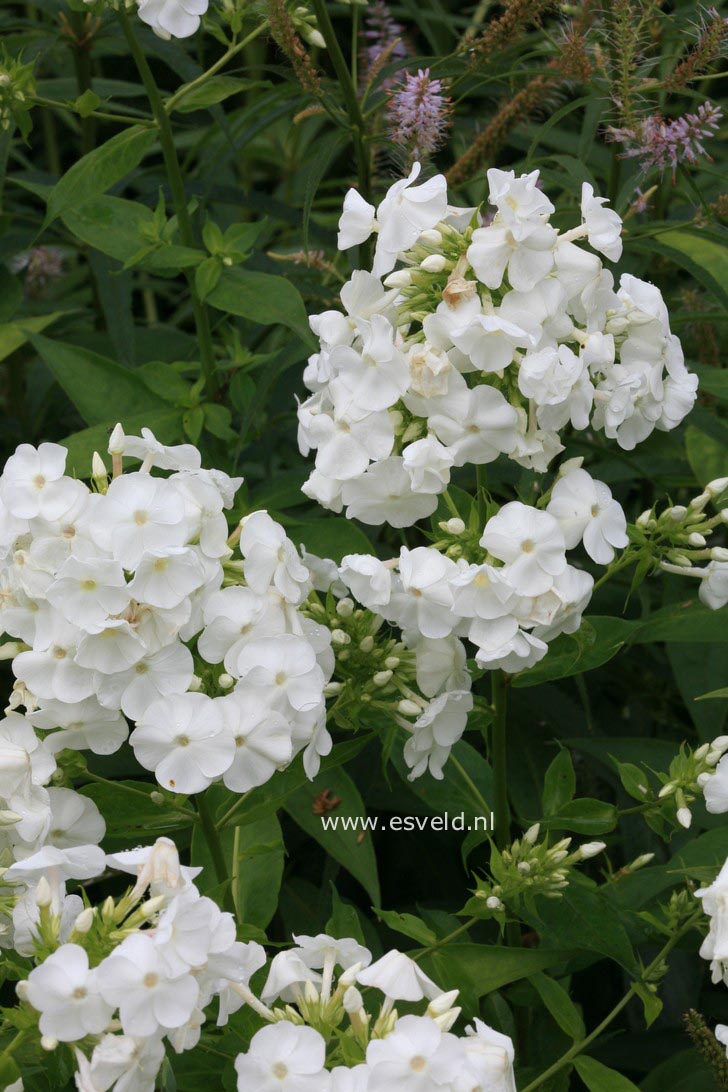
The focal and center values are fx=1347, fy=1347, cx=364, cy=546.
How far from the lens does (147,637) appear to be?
1283 mm

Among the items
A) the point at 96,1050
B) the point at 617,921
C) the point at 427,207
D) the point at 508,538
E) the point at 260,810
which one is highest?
the point at 427,207

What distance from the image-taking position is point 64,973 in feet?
3.36

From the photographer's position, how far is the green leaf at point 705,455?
80.4 inches

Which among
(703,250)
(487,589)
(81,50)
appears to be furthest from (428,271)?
(81,50)

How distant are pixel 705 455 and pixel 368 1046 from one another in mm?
1234

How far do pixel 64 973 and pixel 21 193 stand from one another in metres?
2.41

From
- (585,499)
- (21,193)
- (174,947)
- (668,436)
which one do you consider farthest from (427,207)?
(21,193)

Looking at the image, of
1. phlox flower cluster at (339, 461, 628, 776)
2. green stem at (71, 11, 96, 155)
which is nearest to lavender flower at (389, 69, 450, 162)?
phlox flower cluster at (339, 461, 628, 776)

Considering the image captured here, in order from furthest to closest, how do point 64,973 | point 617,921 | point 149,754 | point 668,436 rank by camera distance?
point 668,436 → point 617,921 → point 149,754 → point 64,973

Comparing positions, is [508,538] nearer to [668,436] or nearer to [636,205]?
[636,205]

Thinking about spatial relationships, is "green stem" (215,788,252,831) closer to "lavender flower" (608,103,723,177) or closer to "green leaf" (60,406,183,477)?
"green leaf" (60,406,183,477)

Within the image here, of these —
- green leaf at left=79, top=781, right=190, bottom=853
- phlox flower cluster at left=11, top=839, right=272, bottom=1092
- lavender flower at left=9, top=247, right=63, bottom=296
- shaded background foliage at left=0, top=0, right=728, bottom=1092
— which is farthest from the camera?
lavender flower at left=9, top=247, right=63, bottom=296

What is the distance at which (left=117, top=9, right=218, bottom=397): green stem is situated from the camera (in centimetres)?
187

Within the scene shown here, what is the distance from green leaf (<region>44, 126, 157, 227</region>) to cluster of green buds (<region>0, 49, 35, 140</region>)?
102 millimetres
